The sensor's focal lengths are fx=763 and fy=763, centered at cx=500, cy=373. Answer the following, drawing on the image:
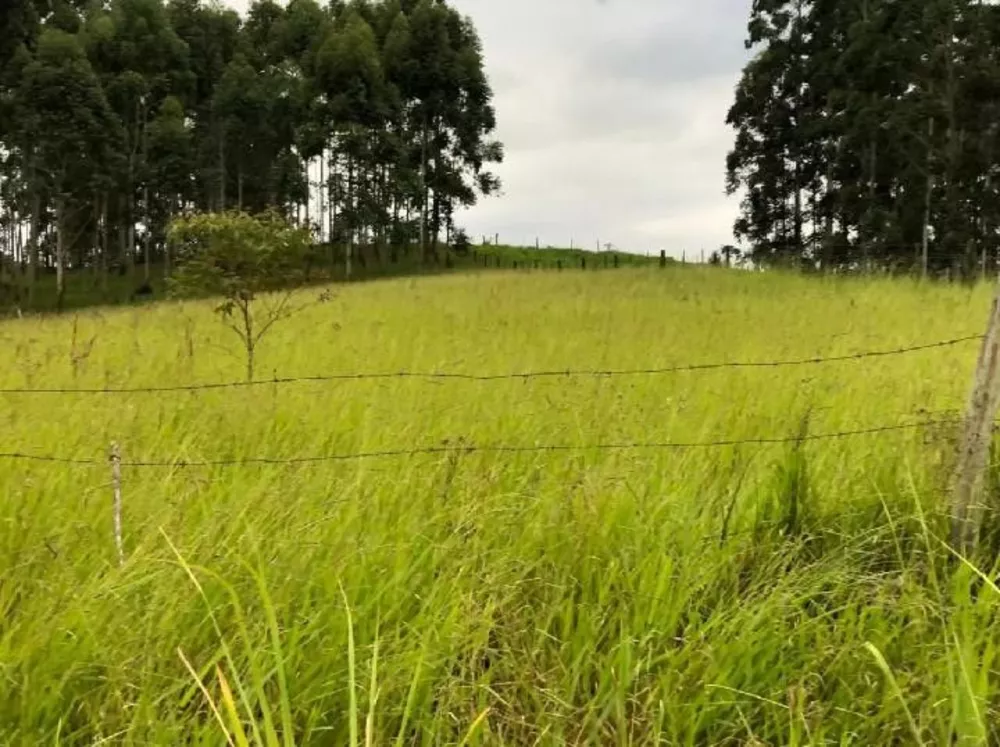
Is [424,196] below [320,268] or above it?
above

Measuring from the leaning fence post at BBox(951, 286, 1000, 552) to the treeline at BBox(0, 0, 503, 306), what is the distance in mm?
31744

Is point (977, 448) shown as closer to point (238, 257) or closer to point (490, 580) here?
point (490, 580)

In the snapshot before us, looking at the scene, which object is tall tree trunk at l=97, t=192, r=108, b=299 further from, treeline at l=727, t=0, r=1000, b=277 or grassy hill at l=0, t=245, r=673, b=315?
treeline at l=727, t=0, r=1000, b=277

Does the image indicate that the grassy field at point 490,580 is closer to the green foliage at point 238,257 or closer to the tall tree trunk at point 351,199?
the green foliage at point 238,257

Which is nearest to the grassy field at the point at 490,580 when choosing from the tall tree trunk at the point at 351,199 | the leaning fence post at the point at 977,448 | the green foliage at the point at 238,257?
the leaning fence post at the point at 977,448

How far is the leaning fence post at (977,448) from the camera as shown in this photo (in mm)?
2691

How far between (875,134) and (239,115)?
92.4 ft

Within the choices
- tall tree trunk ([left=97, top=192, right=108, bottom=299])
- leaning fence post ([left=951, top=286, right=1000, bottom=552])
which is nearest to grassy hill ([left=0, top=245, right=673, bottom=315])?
tall tree trunk ([left=97, top=192, right=108, bottom=299])

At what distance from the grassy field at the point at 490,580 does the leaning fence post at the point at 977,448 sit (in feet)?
0.33

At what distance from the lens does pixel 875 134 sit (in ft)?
93.2

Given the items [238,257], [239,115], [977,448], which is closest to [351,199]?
[239,115]

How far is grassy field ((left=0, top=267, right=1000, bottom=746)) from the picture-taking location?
1.95 metres

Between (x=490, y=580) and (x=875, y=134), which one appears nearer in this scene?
(x=490, y=580)

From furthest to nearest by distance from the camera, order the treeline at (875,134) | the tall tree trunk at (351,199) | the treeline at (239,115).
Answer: the tall tree trunk at (351,199)
the treeline at (239,115)
the treeline at (875,134)
